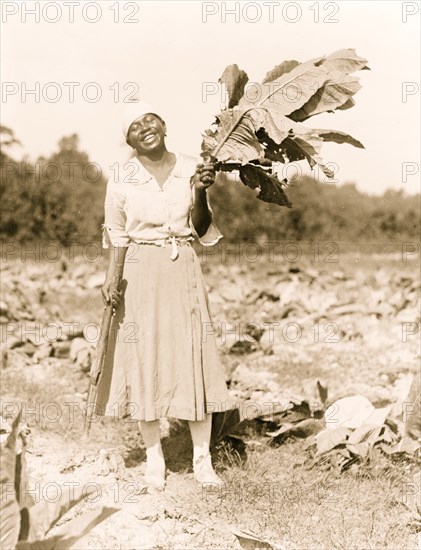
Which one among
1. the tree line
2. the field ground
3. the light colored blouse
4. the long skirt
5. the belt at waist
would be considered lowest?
the field ground

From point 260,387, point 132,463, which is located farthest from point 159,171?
point 260,387

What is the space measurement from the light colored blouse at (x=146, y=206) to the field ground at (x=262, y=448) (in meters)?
1.27

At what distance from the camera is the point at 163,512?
11.1 ft

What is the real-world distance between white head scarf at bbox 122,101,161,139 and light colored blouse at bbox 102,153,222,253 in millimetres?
209

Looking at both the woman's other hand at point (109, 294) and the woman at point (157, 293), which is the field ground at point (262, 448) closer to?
the woman at point (157, 293)

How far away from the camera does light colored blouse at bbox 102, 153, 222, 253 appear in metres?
3.63

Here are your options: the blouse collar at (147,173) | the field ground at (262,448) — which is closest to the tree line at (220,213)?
the field ground at (262,448)

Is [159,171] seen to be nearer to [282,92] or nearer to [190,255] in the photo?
[190,255]

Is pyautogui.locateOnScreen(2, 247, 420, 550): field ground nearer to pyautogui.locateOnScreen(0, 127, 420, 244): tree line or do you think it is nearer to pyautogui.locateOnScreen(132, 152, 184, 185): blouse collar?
pyautogui.locateOnScreen(132, 152, 184, 185): blouse collar

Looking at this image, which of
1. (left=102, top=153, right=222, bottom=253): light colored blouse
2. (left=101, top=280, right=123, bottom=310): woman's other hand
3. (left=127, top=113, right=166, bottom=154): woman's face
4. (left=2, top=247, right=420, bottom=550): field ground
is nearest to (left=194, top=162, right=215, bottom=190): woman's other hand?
(left=102, top=153, right=222, bottom=253): light colored blouse

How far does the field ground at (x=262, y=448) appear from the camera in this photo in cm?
326

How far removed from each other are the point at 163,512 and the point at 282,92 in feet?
6.95

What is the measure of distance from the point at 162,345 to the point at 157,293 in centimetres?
27

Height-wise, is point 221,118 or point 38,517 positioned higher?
point 221,118
